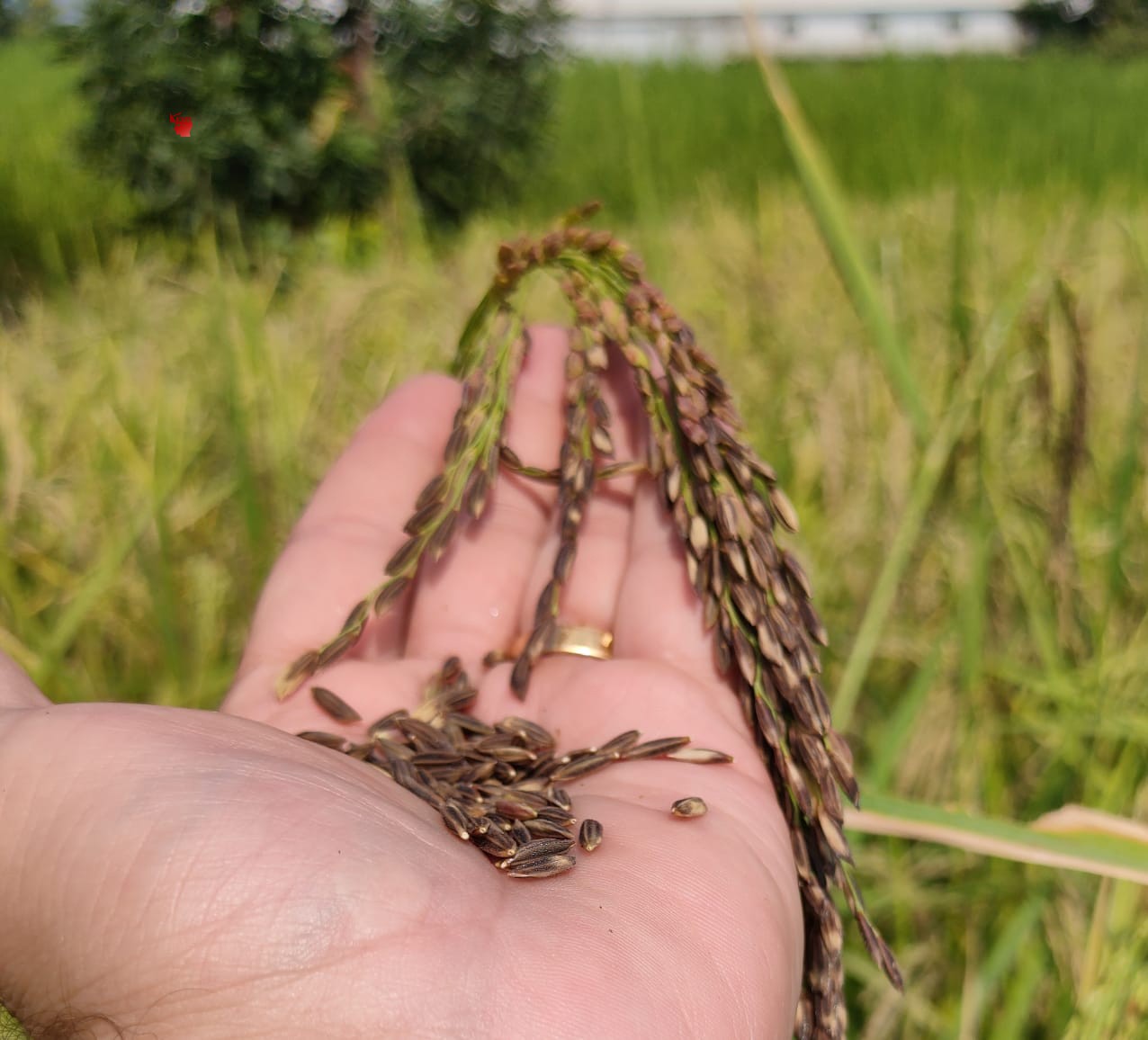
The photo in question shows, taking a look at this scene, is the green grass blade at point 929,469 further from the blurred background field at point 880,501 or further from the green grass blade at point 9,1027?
the green grass blade at point 9,1027

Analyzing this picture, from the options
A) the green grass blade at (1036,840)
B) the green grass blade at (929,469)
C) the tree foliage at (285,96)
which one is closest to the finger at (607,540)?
the green grass blade at (929,469)

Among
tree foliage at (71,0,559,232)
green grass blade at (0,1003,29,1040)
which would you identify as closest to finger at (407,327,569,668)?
green grass blade at (0,1003,29,1040)

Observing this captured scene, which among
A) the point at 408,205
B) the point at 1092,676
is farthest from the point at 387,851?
the point at 408,205

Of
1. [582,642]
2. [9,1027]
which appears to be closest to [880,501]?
[582,642]

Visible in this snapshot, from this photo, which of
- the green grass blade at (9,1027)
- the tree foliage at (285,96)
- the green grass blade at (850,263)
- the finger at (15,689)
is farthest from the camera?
the tree foliage at (285,96)

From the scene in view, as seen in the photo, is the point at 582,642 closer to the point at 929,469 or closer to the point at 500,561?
the point at 500,561
